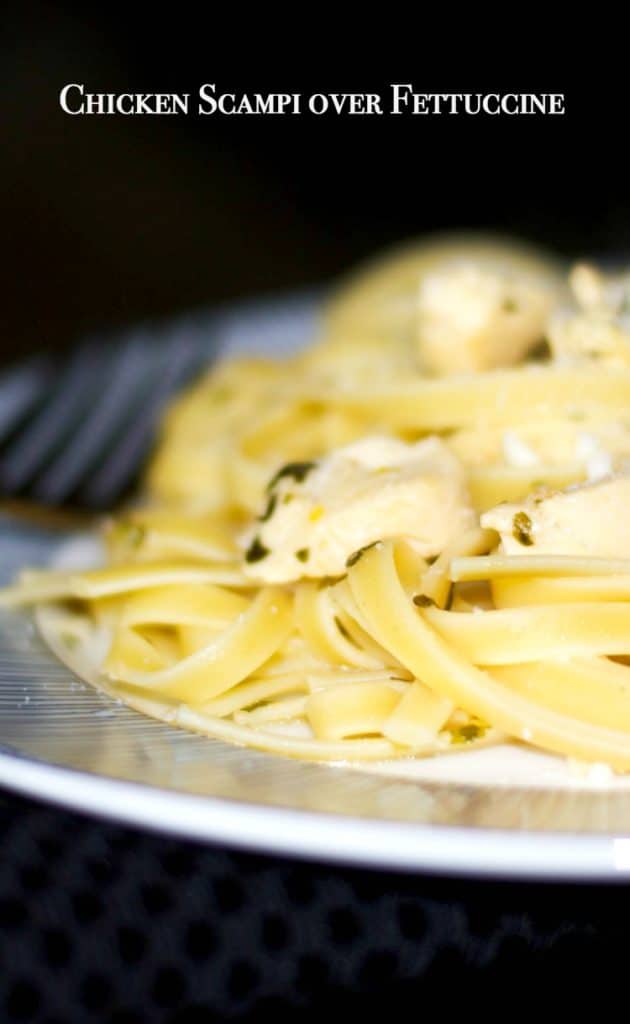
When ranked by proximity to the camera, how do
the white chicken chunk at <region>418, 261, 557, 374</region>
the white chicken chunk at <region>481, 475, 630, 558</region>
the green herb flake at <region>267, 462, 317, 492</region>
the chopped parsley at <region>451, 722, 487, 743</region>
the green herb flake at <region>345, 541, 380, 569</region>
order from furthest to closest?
the white chicken chunk at <region>418, 261, 557, 374</region> → the green herb flake at <region>267, 462, 317, 492</region> → the green herb flake at <region>345, 541, 380, 569</region> → the white chicken chunk at <region>481, 475, 630, 558</region> → the chopped parsley at <region>451, 722, 487, 743</region>

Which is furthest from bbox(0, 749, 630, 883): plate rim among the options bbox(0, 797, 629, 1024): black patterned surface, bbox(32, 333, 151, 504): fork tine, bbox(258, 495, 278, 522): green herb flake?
bbox(32, 333, 151, 504): fork tine

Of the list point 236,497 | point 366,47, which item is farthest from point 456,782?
point 366,47

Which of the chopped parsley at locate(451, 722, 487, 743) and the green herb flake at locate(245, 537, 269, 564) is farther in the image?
the green herb flake at locate(245, 537, 269, 564)

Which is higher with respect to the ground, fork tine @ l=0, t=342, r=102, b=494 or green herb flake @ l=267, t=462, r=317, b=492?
fork tine @ l=0, t=342, r=102, b=494

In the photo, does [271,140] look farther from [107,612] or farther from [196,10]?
[107,612]

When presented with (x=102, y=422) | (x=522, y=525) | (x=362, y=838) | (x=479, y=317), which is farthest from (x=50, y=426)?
(x=362, y=838)

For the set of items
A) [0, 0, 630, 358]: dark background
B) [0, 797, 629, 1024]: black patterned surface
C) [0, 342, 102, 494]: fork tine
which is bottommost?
[0, 797, 629, 1024]: black patterned surface

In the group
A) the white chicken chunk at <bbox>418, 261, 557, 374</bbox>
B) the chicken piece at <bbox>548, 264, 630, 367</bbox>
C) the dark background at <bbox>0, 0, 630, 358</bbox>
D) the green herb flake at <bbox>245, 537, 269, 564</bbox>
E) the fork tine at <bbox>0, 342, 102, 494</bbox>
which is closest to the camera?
the green herb flake at <bbox>245, 537, 269, 564</bbox>

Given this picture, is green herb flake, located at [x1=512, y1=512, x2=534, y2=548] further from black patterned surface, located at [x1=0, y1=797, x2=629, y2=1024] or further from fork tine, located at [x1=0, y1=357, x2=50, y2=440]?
fork tine, located at [x1=0, y1=357, x2=50, y2=440]

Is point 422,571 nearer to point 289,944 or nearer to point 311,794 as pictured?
point 311,794
